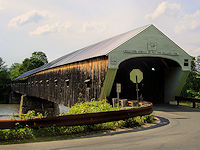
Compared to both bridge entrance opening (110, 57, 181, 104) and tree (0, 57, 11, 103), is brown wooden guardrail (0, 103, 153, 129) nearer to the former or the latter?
bridge entrance opening (110, 57, 181, 104)

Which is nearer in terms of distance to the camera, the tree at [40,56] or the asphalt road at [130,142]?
the asphalt road at [130,142]

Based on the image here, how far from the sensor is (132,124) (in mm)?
8695

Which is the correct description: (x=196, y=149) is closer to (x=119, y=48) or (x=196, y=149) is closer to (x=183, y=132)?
(x=183, y=132)

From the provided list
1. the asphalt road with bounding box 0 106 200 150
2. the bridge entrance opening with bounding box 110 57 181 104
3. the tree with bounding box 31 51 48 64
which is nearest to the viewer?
the asphalt road with bounding box 0 106 200 150

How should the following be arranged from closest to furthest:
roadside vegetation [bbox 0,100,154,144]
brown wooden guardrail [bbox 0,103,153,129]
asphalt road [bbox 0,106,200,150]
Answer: asphalt road [bbox 0,106,200,150], roadside vegetation [bbox 0,100,154,144], brown wooden guardrail [bbox 0,103,153,129]

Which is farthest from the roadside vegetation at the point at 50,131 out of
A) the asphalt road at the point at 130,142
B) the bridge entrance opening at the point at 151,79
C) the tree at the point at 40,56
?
the tree at the point at 40,56

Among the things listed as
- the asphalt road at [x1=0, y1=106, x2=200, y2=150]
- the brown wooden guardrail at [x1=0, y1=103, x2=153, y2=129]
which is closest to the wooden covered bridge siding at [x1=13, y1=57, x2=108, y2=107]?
the brown wooden guardrail at [x1=0, y1=103, x2=153, y2=129]

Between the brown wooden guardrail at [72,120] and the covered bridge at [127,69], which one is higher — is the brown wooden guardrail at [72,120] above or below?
below

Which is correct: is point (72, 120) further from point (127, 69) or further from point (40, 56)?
point (40, 56)

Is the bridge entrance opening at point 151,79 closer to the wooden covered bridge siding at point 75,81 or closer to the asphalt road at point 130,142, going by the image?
the wooden covered bridge siding at point 75,81

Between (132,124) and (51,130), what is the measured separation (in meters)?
3.26

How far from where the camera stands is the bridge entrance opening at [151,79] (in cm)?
1861

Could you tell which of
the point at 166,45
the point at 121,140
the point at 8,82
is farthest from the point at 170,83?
the point at 8,82

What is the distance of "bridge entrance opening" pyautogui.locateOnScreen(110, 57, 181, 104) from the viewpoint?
1861 cm
